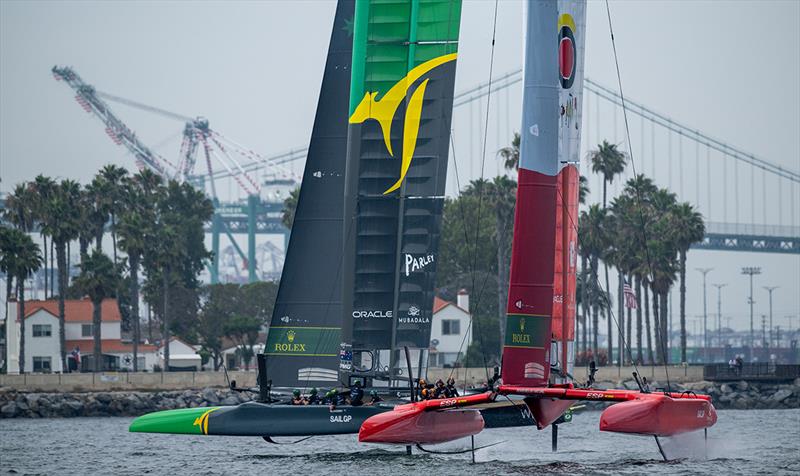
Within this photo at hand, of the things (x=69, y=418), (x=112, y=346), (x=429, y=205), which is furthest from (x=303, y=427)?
(x=112, y=346)

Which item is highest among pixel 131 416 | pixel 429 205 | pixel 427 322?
pixel 429 205

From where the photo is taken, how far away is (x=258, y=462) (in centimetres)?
3008

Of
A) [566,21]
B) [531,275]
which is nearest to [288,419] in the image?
[531,275]

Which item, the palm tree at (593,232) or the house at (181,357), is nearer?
the palm tree at (593,232)

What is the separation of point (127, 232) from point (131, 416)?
21795 mm

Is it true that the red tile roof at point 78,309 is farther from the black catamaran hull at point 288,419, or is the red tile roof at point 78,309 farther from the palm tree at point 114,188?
the black catamaran hull at point 288,419

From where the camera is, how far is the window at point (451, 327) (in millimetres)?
73250

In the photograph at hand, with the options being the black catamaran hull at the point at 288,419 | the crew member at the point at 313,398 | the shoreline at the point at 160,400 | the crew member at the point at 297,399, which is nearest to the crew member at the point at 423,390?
the black catamaran hull at the point at 288,419

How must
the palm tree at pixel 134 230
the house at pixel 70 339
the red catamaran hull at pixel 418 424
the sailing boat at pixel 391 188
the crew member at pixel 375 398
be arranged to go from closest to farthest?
1. the red catamaran hull at pixel 418 424
2. the crew member at pixel 375 398
3. the sailing boat at pixel 391 188
4. the house at pixel 70 339
5. the palm tree at pixel 134 230

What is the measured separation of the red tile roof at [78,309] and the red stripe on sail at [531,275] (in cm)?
5231

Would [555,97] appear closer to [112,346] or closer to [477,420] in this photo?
[477,420]

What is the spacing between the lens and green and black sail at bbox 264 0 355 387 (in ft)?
102

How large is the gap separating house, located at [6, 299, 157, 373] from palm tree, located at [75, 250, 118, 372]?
96.2 inches

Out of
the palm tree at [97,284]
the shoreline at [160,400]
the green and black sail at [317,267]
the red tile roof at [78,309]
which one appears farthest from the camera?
the red tile roof at [78,309]
